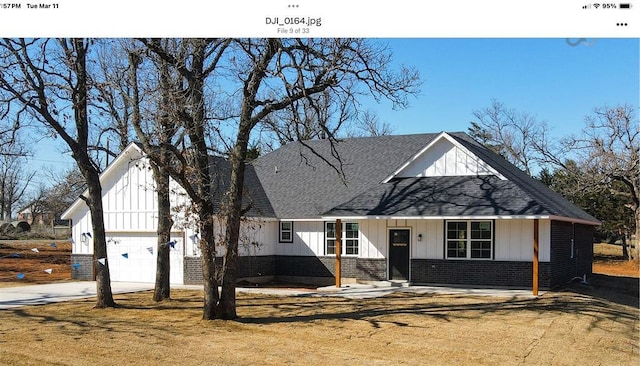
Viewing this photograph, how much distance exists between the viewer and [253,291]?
21484 millimetres

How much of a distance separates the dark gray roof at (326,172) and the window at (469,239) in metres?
4.07

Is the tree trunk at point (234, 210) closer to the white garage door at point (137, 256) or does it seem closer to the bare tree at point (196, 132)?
the bare tree at point (196, 132)

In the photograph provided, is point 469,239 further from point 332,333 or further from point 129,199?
point 129,199

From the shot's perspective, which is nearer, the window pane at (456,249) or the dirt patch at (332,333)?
the dirt patch at (332,333)

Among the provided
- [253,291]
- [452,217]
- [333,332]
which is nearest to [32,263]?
[253,291]

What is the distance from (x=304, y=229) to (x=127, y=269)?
7105mm

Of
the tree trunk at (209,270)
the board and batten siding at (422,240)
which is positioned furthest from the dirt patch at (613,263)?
the tree trunk at (209,270)

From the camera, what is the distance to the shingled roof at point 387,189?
21.1 metres

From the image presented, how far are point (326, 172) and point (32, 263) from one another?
56.8 feet

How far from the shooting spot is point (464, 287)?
22.1 metres

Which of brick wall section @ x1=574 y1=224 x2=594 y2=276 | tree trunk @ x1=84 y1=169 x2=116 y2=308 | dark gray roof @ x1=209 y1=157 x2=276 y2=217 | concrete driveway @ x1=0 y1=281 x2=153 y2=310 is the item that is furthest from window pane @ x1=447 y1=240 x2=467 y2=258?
tree trunk @ x1=84 y1=169 x2=116 y2=308

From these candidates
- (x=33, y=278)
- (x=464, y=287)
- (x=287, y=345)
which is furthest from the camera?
(x=33, y=278)

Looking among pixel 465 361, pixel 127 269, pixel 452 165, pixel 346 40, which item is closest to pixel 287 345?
pixel 465 361

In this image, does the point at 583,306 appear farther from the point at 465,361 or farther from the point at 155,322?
the point at 155,322
